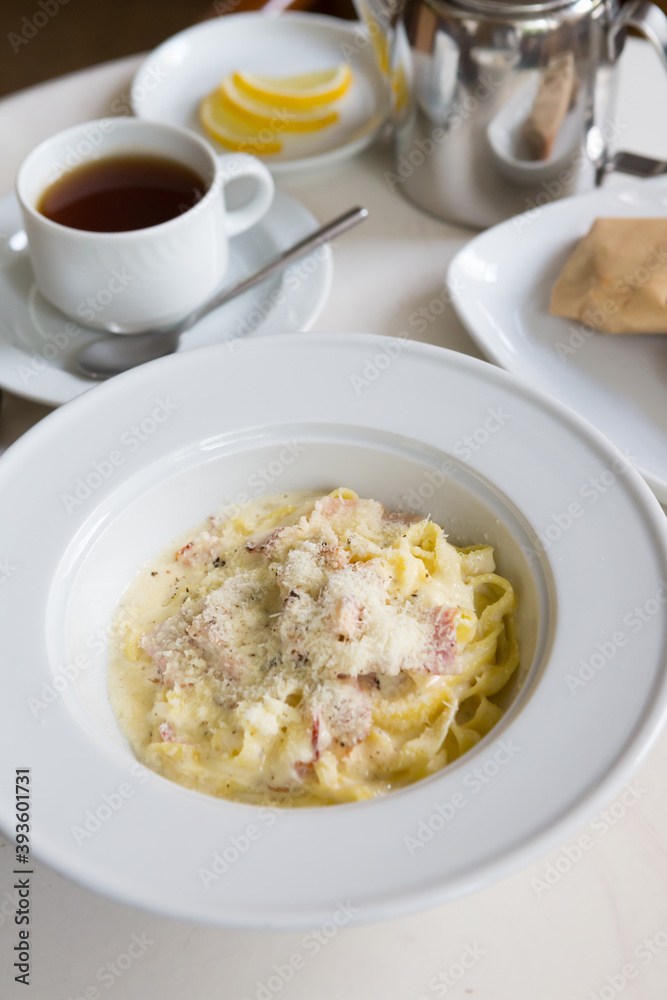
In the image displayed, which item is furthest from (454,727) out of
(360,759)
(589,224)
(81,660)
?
(589,224)

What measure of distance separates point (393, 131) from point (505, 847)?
4.92 ft

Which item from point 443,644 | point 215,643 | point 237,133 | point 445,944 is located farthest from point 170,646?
point 237,133

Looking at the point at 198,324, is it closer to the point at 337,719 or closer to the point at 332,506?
the point at 332,506

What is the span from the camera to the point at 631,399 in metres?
1.50

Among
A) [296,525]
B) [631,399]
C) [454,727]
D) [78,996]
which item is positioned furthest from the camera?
[631,399]

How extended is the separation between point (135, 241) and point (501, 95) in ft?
2.32

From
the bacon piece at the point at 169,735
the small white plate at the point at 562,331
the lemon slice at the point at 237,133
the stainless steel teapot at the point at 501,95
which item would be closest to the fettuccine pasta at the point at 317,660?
the bacon piece at the point at 169,735

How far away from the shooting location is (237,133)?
1.91 meters

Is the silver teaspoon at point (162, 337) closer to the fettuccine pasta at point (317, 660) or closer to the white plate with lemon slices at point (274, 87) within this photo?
the white plate with lemon slices at point (274, 87)

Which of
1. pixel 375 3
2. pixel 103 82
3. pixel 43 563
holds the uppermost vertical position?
pixel 375 3

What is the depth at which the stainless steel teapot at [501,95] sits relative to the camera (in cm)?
152

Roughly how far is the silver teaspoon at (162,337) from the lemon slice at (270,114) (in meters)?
0.40

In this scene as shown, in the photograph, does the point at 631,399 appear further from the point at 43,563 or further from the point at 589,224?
the point at 43,563

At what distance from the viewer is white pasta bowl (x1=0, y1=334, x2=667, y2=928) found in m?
0.82
